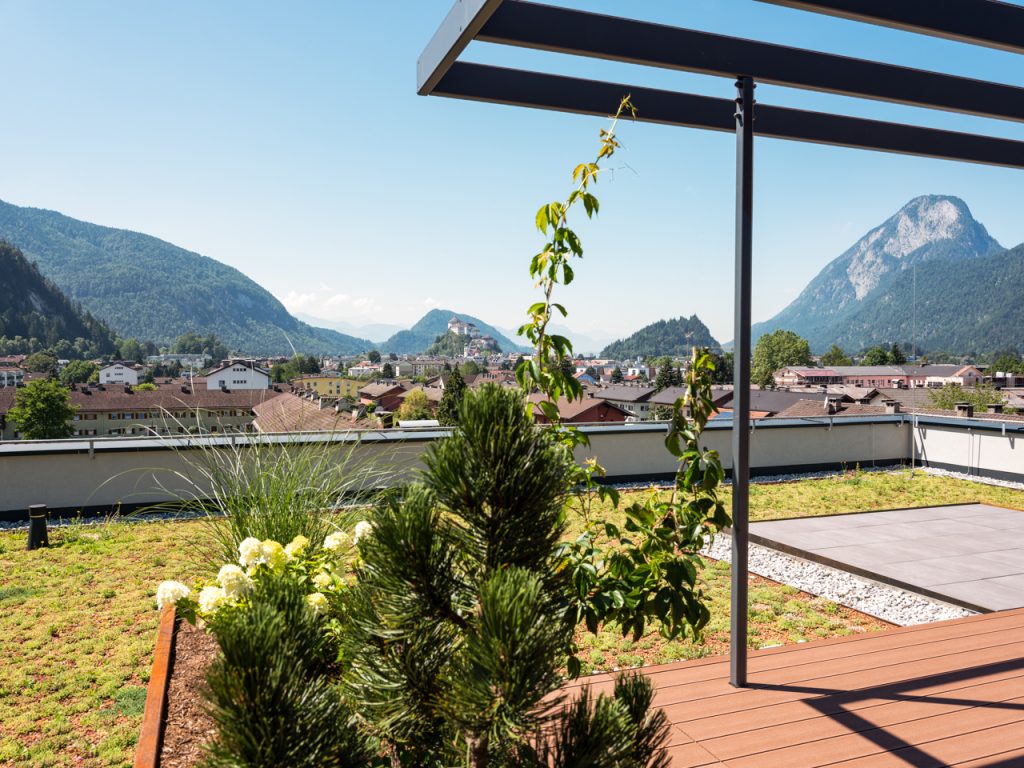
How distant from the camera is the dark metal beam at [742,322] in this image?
7.06 feet

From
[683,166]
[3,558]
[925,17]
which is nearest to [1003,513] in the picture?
[683,166]

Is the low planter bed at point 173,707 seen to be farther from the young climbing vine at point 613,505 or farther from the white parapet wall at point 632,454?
the white parapet wall at point 632,454

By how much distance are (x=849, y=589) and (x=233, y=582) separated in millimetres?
4215

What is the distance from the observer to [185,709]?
1834 millimetres

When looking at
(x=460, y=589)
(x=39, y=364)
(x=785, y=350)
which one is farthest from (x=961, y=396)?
(x=39, y=364)

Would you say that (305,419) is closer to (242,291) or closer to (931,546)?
(931,546)

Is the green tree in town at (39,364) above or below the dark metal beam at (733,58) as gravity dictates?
above

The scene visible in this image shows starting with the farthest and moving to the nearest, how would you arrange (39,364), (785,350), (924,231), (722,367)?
(924,231)
(785,350)
(39,364)
(722,367)

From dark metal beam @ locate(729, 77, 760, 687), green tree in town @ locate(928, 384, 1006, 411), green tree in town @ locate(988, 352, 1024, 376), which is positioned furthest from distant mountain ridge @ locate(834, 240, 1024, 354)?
dark metal beam @ locate(729, 77, 760, 687)

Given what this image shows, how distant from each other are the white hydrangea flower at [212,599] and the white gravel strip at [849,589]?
2.59 m

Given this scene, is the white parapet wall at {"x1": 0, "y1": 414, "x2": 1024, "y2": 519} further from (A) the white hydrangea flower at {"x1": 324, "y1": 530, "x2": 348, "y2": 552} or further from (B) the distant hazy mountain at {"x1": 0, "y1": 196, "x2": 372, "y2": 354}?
(B) the distant hazy mountain at {"x1": 0, "y1": 196, "x2": 372, "y2": 354}

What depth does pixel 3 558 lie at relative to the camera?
16.6 feet

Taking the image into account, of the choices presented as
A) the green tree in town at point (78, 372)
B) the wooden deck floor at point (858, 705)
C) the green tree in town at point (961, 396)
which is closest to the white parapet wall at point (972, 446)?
the wooden deck floor at point (858, 705)

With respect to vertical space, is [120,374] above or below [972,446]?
above
